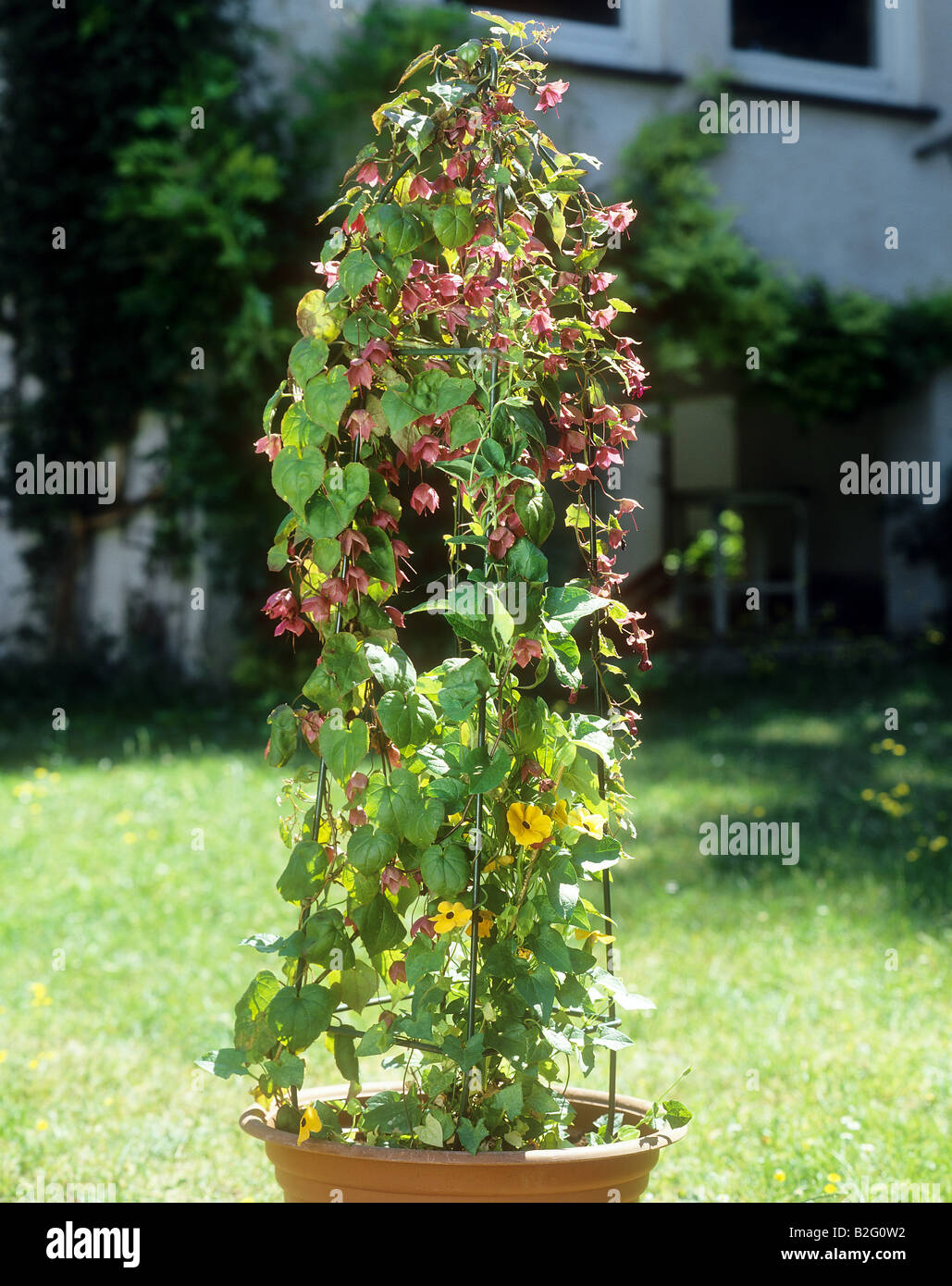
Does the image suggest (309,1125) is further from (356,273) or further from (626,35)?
(626,35)

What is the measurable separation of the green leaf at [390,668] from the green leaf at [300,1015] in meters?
0.37

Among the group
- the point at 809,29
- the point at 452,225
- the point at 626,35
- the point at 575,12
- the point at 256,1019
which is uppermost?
the point at 809,29

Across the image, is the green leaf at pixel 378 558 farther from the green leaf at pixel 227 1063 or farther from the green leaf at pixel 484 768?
the green leaf at pixel 227 1063

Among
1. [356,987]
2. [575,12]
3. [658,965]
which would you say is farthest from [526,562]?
[575,12]

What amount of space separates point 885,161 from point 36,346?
20.6 feet

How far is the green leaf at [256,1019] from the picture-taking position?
1599 mm

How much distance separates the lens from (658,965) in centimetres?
343

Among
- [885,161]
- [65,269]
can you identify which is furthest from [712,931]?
[885,161]

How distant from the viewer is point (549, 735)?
1626mm

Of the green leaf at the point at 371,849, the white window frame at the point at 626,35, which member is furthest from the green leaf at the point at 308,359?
the white window frame at the point at 626,35

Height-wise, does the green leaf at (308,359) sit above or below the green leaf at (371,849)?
above

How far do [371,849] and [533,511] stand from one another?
16.6 inches

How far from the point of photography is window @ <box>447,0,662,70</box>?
30.4 feet

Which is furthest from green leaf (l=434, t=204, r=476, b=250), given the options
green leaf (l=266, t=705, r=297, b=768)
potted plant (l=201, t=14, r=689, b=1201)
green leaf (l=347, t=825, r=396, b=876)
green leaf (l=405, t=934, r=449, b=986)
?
green leaf (l=405, t=934, r=449, b=986)
